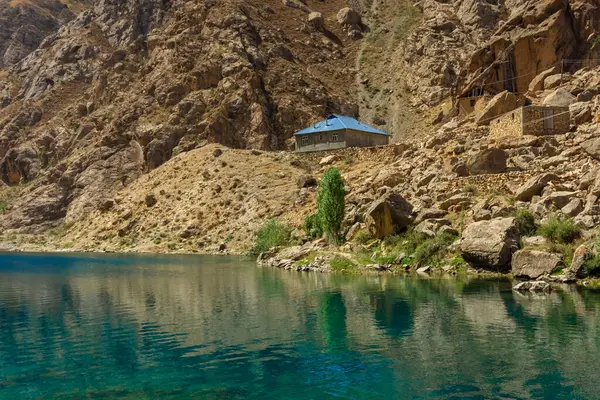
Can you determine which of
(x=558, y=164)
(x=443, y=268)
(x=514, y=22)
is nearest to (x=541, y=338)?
(x=443, y=268)

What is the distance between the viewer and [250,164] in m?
91.8

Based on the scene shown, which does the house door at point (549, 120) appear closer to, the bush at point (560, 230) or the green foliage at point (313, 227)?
the bush at point (560, 230)

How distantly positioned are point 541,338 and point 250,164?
71.5 m

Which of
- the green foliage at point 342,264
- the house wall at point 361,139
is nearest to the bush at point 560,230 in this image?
the green foliage at point 342,264

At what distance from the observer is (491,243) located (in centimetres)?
4159

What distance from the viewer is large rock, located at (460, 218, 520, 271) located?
4091cm

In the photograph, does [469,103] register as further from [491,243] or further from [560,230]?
[560,230]

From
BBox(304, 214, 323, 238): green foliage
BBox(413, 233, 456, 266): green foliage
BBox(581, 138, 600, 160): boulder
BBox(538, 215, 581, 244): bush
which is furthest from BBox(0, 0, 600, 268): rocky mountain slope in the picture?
BBox(538, 215, 581, 244): bush

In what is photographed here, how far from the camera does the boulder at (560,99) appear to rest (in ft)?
193

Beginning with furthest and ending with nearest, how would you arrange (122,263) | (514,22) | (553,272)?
(514,22) < (122,263) < (553,272)

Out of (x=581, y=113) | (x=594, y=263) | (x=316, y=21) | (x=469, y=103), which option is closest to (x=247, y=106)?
(x=316, y=21)

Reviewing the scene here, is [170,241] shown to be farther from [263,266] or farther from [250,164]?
[263,266]

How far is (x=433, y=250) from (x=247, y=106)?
7033 cm

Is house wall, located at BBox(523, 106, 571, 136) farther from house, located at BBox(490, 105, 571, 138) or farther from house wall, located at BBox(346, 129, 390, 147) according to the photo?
house wall, located at BBox(346, 129, 390, 147)
